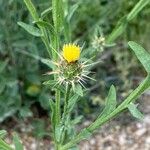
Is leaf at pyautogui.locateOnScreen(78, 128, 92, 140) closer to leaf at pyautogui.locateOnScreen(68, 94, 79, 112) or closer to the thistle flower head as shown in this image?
leaf at pyautogui.locateOnScreen(68, 94, 79, 112)

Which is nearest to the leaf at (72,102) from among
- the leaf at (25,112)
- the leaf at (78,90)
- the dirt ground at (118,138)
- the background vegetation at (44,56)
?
the leaf at (78,90)

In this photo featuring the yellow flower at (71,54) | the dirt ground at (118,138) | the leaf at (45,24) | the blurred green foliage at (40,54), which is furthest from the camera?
the dirt ground at (118,138)

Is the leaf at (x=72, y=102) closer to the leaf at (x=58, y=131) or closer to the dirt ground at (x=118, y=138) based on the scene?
the leaf at (x=58, y=131)

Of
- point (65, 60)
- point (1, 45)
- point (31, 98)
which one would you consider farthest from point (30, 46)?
point (65, 60)

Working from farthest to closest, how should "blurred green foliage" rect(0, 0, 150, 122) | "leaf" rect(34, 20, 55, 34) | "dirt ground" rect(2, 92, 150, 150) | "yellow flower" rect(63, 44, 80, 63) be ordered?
"dirt ground" rect(2, 92, 150, 150), "blurred green foliage" rect(0, 0, 150, 122), "leaf" rect(34, 20, 55, 34), "yellow flower" rect(63, 44, 80, 63)

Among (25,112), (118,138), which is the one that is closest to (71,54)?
(25,112)

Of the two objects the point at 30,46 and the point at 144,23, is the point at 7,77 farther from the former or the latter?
the point at 144,23

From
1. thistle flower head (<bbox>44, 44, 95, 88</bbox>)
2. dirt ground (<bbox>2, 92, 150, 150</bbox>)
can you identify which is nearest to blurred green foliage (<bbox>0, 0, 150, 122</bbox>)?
dirt ground (<bbox>2, 92, 150, 150</bbox>)

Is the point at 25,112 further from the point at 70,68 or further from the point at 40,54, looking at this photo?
the point at 70,68
